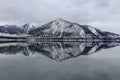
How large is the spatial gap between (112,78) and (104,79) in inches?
85.5

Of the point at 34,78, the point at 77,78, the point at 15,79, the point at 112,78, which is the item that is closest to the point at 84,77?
the point at 77,78

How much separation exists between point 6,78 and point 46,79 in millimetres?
7169

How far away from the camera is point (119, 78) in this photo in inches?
1820

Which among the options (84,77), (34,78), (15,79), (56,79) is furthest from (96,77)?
(15,79)

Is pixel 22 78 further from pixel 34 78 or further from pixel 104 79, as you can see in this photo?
pixel 104 79

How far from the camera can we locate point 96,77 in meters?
47.3

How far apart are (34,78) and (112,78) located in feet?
44.7

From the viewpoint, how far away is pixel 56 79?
46.0 meters

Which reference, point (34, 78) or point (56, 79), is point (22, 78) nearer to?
point (34, 78)

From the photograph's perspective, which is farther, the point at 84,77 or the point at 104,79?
the point at 84,77

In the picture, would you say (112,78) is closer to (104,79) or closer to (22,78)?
(104,79)

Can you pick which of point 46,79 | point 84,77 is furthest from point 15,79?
point 84,77

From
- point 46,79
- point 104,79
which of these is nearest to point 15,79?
point 46,79

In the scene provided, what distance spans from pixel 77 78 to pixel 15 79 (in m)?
10.9
